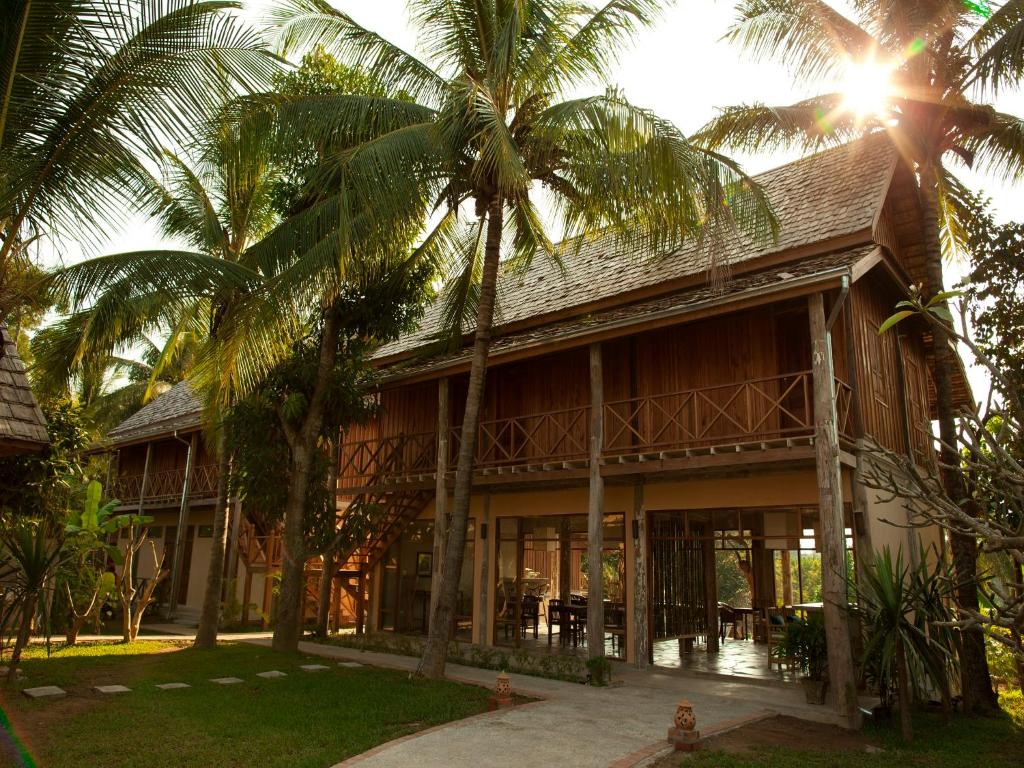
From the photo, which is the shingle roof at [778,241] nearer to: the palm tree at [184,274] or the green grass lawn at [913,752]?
the palm tree at [184,274]

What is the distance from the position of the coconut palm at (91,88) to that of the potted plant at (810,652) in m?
8.13

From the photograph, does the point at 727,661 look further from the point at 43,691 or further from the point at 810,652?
the point at 43,691

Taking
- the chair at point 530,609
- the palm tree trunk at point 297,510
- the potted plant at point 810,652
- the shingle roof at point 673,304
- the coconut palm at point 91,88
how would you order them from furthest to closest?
1. the chair at point 530,609
2. the palm tree trunk at point 297,510
3. the shingle roof at point 673,304
4. the potted plant at point 810,652
5. the coconut palm at point 91,88

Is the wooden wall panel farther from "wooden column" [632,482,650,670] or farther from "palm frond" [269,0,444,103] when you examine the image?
"palm frond" [269,0,444,103]

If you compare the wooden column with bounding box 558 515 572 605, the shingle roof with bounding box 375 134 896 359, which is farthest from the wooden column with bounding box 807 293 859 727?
the wooden column with bounding box 558 515 572 605

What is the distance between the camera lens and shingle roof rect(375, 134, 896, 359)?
11.1 m

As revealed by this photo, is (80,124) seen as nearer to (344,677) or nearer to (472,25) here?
(472,25)

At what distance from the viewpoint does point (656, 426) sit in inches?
473

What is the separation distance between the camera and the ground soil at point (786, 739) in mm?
6754

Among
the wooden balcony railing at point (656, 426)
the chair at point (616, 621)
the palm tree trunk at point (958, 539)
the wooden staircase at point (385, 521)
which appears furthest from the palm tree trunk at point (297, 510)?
the palm tree trunk at point (958, 539)

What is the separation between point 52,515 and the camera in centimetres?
1034

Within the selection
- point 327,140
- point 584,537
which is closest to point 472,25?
point 327,140

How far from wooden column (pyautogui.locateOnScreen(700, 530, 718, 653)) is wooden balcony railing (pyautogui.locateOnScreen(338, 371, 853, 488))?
290 cm

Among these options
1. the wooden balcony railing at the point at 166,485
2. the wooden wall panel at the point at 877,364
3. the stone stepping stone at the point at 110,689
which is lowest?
the stone stepping stone at the point at 110,689
